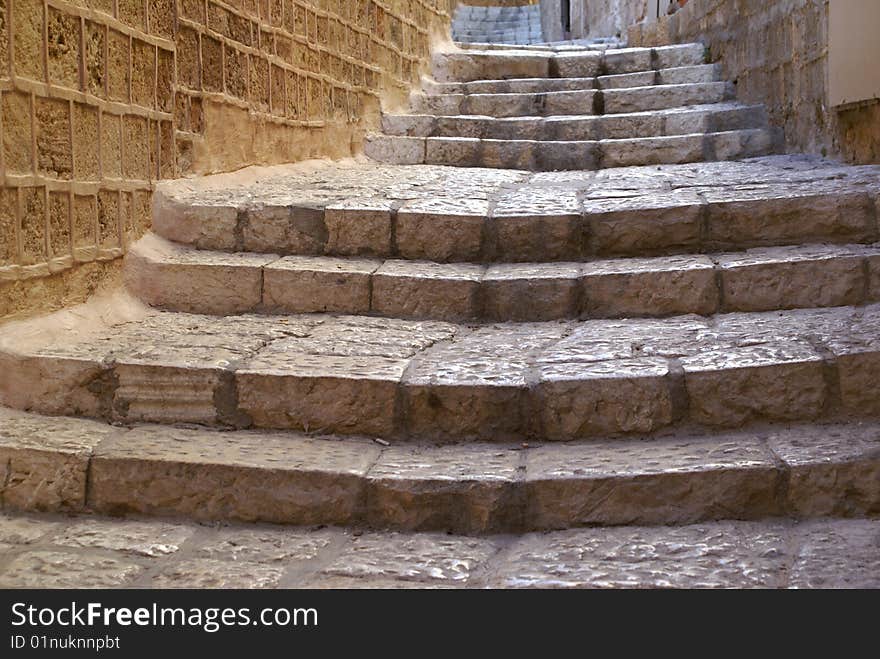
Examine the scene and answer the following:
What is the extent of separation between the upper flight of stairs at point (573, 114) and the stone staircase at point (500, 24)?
493 cm

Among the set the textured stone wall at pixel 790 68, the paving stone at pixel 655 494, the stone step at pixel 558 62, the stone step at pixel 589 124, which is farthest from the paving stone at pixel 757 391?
the stone step at pixel 558 62

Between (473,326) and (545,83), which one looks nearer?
(473,326)

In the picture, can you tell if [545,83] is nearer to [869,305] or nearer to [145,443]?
[869,305]

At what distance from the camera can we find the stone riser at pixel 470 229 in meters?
3.40

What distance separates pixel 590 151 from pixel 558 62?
1584 millimetres

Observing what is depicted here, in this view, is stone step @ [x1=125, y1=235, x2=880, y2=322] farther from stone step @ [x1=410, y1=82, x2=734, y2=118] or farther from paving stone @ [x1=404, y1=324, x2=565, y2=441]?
stone step @ [x1=410, y1=82, x2=734, y2=118]

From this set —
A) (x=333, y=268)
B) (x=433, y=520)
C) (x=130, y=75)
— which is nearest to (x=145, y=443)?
(x=433, y=520)

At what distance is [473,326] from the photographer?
3105mm

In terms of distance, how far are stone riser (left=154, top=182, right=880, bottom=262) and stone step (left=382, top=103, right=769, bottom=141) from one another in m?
1.92

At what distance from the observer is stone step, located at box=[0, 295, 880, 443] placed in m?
2.48

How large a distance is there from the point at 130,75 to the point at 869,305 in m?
2.58

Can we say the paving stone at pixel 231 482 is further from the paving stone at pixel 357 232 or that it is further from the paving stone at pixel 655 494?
the paving stone at pixel 357 232

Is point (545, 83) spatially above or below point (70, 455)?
above
